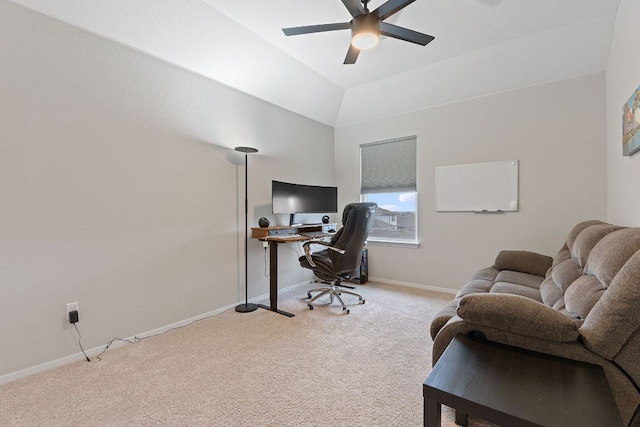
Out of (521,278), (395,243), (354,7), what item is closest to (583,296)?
(521,278)

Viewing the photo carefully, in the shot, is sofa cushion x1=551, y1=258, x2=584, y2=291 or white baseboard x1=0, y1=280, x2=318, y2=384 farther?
white baseboard x1=0, y1=280, x2=318, y2=384

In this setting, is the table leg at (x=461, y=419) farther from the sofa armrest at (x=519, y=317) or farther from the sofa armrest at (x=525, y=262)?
the sofa armrest at (x=525, y=262)

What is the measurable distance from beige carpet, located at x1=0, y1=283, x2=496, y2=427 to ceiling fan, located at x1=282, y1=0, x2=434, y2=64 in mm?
2405

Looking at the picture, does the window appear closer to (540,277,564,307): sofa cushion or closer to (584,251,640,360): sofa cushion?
(540,277,564,307): sofa cushion

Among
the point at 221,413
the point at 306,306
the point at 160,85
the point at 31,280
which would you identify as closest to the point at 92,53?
the point at 160,85

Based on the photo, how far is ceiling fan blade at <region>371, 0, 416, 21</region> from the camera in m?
1.95

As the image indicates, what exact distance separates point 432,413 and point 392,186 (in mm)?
3533

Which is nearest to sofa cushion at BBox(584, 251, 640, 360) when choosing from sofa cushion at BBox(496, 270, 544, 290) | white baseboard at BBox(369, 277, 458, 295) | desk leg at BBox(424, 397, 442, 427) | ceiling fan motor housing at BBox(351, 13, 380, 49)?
desk leg at BBox(424, 397, 442, 427)

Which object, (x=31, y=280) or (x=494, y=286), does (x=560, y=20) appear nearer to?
(x=494, y=286)

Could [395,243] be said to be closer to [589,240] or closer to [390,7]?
[589,240]

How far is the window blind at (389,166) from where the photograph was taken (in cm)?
411

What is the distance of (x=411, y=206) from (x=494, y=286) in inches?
78.2

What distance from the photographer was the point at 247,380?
189 centimetres

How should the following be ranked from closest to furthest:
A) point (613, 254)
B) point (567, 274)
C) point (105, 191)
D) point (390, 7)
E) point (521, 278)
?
point (613, 254), point (567, 274), point (390, 7), point (105, 191), point (521, 278)
